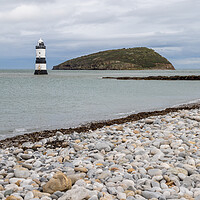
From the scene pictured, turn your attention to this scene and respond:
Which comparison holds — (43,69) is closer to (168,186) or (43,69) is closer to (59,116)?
(59,116)

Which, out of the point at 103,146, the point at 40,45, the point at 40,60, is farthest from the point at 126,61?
the point at 103,146

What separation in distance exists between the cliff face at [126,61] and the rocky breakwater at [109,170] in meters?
153

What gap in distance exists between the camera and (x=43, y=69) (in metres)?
58.0

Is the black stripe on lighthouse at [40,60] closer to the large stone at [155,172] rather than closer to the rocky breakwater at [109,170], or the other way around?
the rocky breakwater at [109,170]

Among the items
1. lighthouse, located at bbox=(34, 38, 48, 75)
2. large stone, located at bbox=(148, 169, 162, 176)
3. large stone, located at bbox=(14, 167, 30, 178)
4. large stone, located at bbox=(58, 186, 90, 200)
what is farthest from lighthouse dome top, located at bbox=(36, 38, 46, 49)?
large stone, located at bbox=(58, 186, 90, 200)

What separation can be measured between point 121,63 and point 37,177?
513ft

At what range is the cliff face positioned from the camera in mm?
159375

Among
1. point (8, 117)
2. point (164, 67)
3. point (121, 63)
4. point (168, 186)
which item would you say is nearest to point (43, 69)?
point (8, 117)

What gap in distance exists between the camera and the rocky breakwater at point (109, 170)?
369 centimetres

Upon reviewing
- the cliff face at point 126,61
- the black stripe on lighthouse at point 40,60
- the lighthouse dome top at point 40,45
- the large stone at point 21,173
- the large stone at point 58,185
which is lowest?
the large stone at point 21,173

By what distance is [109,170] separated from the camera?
460 centimetres

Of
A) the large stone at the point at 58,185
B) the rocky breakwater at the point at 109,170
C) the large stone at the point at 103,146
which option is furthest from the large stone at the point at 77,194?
the large stone at the point at 103,146

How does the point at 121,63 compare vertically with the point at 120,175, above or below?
above

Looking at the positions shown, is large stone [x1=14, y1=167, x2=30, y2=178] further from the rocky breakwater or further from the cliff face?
the cliff face
